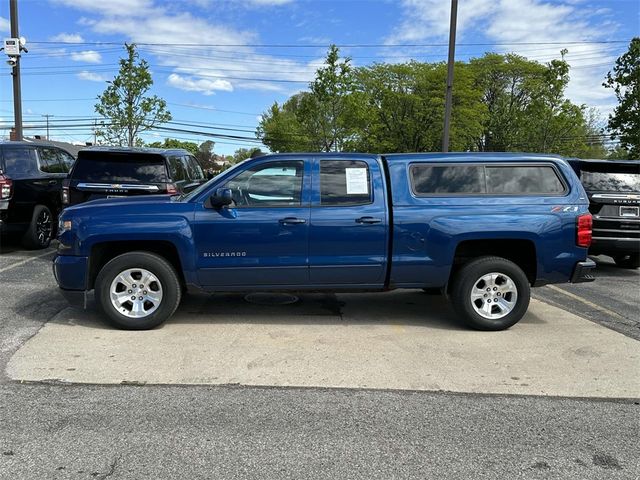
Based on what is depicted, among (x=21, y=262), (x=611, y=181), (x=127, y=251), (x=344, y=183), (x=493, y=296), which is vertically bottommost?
(x=21, y=262)

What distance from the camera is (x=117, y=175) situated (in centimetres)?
823

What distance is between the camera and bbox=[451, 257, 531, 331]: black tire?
557 cm

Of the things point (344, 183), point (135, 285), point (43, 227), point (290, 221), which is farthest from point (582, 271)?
point (43, 227)

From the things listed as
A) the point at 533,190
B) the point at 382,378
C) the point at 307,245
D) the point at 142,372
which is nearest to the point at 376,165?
the point at 307,245

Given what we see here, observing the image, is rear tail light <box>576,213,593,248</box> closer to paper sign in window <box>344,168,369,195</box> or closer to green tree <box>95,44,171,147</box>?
paper sign in window <box>344,168,369,195</box>

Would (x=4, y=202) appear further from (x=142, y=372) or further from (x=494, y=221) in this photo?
(x=494, y=221)

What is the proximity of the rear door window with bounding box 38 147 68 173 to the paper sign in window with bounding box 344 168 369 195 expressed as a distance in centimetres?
701

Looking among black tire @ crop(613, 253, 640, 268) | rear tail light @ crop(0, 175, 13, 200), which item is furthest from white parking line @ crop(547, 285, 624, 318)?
rear tail light @ crop(0, 175, 13, 200)

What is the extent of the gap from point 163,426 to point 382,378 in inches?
67.4

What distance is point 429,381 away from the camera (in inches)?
169

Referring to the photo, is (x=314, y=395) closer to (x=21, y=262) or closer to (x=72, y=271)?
(x=72, y=271)

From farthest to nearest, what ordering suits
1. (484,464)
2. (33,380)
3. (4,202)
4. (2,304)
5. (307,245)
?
(4,202) → (2,304) → (307,245) → (33,380) → (484,464)

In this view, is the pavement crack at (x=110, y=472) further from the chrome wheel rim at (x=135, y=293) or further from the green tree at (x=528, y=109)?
the green tree at (x=528, y=109)

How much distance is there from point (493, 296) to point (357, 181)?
6.00ft
